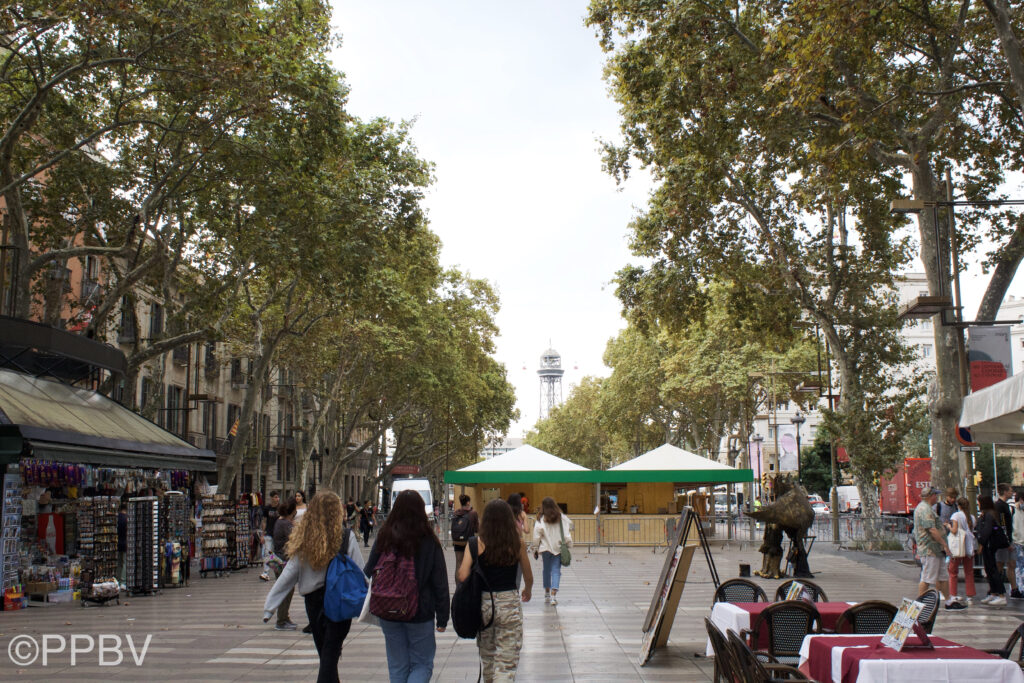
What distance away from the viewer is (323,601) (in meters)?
6.79

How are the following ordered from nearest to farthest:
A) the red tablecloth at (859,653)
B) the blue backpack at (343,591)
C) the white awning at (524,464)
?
the red tablecloth at (859,653), the blue backpack at (343,591), the white awning at (524,464)

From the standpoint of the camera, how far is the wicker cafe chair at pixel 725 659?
563 cm

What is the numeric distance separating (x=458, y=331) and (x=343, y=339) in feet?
23.9

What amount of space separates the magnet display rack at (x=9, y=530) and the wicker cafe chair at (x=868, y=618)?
12.0 meters

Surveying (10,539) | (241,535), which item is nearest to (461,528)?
(10,539)

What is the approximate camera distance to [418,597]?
240 inches

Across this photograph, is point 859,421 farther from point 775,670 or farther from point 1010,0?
point 775,670

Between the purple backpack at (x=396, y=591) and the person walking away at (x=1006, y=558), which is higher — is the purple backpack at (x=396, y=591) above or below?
above

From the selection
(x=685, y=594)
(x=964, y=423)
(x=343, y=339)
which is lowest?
(x=685, y=594)

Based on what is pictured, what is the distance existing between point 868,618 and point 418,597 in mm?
3577

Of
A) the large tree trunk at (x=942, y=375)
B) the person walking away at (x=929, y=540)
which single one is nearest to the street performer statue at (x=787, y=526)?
the large tree trunk at (x=942, y=375)

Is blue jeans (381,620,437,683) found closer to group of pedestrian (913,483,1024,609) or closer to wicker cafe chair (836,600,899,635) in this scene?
wicker cafe chair (836,600,899,635)

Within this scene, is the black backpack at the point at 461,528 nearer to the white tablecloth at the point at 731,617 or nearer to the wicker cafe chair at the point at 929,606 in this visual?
the white tablecloth at the point at 731,617

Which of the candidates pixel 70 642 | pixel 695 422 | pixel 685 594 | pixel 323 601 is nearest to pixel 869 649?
A: pixel 323 601
